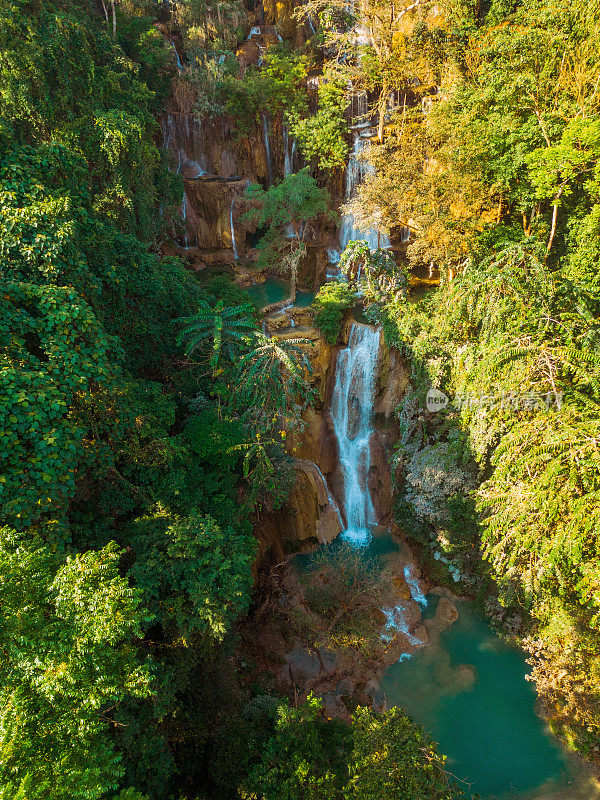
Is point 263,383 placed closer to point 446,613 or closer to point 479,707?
point 446,613

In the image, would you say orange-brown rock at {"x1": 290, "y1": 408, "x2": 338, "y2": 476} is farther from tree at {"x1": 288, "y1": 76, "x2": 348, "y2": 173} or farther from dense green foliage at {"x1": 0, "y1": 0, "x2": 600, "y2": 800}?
tree at {"x1": 288, "y1": 76, "x2": 348, "y2": 173}

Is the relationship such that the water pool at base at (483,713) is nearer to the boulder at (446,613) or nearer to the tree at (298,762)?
the boulder at (446,613)

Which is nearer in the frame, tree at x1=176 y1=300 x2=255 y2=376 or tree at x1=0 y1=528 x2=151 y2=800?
tree at x1=0 y1=528 x2=151 y2=800

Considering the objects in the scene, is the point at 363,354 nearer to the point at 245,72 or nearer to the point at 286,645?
the point at 286,645

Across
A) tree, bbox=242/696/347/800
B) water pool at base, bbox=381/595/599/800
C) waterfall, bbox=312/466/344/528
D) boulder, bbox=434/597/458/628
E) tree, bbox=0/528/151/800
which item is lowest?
water pool at base, bbox=381/595/599/800

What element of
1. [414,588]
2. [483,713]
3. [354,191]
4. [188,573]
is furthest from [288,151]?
[483,713]

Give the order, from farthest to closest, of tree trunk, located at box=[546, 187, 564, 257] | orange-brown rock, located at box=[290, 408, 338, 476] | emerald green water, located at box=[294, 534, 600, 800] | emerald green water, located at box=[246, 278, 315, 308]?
emerald green water, located at box=[246, 278, 315, 308]
orange-brown rock, located at box=[290, 408, 338, 476]
tree trunk, located at box=[546, 187, 564, 257]
emerald green water, located at box=[294, 534, 600, 800]

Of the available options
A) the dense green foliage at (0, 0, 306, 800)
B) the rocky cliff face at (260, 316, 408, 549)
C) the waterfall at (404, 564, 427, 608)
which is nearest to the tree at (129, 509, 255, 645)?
the dense green foliage at (0, 0, 306, 800)
